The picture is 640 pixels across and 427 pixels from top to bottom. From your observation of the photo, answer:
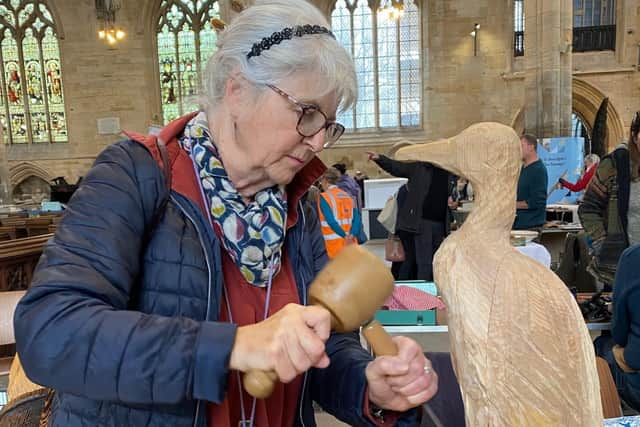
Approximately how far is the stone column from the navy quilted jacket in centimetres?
973

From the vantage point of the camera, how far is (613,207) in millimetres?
3055

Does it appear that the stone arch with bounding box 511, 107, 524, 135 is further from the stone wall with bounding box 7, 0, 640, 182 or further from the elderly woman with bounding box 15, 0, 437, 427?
the elderly woman with bounding box 15, 0, 437, 427

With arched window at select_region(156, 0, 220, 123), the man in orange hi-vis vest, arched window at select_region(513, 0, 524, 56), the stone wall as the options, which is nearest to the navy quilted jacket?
the man in orange hi-vis vest

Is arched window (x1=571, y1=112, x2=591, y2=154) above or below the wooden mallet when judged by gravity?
above

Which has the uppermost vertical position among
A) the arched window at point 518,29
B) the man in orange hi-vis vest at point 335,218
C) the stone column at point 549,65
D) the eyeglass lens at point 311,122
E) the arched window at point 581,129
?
the arched window at point 518,29

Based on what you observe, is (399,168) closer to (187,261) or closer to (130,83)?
(187,261)

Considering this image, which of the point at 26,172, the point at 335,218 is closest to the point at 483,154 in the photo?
the point at 335,218

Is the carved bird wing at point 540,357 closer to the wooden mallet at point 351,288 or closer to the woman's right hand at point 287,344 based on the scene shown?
the wooden mallet at point 351,288

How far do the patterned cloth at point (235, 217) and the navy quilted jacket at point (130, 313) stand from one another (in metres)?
0.05

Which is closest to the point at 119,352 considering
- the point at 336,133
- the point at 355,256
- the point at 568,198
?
the point at 355,256

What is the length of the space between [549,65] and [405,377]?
32.4 feet

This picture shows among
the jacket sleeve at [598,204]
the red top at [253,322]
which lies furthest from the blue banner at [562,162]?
the red top at [253,322]

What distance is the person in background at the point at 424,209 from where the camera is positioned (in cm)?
420

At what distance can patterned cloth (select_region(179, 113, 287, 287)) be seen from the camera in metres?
0.86
